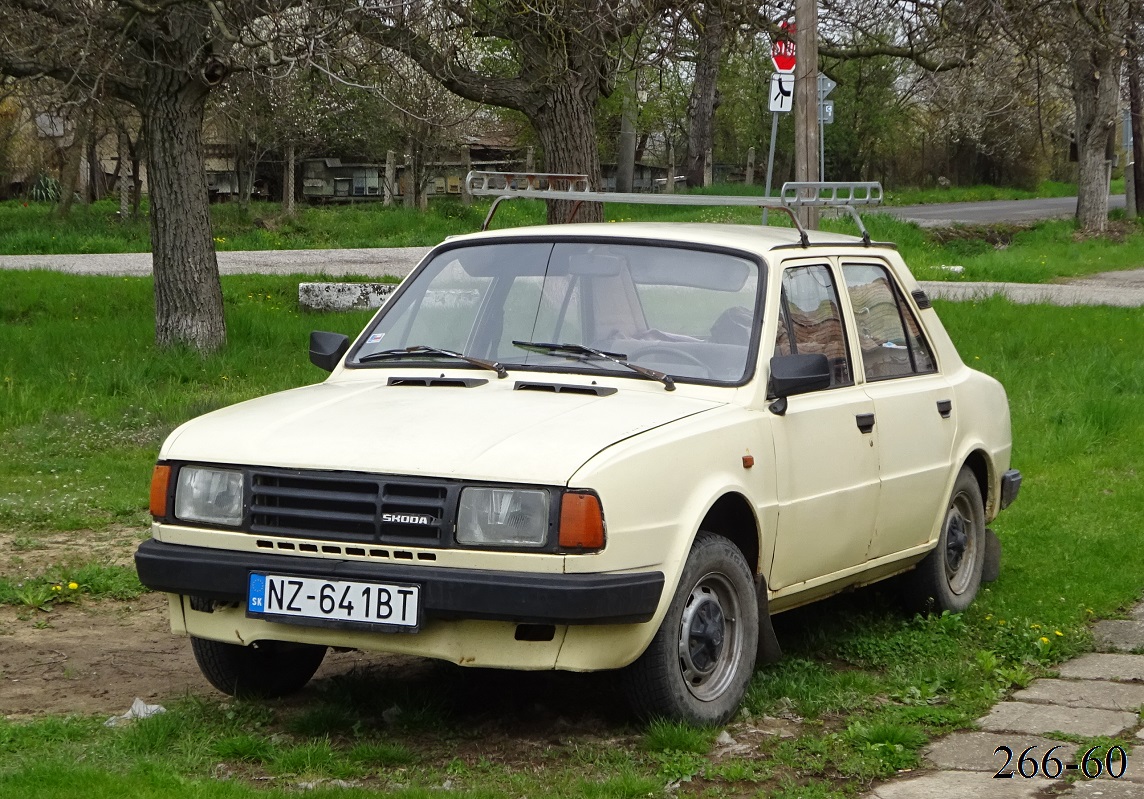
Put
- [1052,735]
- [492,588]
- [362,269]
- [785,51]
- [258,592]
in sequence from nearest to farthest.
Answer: [492,588] < [258,592] < [1052,735] < [785,51] < [362,269]

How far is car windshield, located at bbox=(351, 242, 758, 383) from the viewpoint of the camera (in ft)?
17.6

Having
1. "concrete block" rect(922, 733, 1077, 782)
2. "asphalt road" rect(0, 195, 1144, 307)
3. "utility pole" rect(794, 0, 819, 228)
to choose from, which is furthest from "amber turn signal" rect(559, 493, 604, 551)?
"asphalt road" rect(0, 195, 1144, 307)

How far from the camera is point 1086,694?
5.48 metres

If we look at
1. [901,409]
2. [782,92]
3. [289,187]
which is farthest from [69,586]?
[289,187]

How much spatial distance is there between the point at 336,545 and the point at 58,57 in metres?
9.56

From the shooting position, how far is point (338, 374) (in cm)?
575

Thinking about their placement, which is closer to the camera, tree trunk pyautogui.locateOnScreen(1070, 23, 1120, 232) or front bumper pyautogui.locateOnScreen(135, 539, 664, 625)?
front bumper pyautogui.locateOnScreen(135, 539, 664, 625)

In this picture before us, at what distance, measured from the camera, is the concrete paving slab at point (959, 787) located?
429 centimetres

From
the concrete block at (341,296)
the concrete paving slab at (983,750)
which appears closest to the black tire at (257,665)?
the concrete paving slab at (983,750)

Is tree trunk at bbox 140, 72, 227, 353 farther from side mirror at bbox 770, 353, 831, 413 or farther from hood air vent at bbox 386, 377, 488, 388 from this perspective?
side mirror at bbox 770, 353, 831, 413

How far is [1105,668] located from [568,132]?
340 inches

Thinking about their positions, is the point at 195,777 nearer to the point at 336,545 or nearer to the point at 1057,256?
the point at 336,545

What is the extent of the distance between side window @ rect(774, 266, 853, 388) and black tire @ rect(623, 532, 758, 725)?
100 centimetres

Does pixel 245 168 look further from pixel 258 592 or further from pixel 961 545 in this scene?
pixel 258 592
